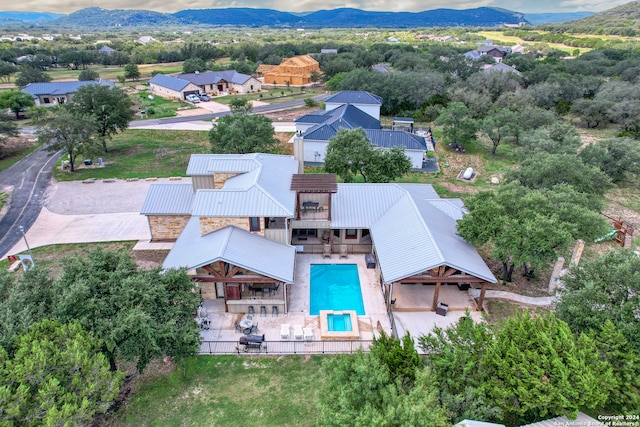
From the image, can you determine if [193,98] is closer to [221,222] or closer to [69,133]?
[69,133]

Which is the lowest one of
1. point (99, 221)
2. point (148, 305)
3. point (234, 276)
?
point (99, 221)

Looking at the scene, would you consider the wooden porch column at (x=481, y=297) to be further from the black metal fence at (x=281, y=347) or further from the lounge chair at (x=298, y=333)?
the lounge chair at (x=298, y=333)

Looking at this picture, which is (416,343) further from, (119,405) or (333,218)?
(119,405)

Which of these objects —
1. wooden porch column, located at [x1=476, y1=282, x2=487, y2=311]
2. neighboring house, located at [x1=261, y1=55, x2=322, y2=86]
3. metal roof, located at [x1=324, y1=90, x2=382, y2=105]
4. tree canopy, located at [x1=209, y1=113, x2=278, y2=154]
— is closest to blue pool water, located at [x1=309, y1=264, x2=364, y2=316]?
wooden porch column, located at [x1=476, y1=282, x2=487, y2=311]

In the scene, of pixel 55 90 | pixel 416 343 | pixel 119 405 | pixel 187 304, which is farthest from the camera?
pixel 55 90

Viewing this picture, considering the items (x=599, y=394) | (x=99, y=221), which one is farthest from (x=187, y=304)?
(x=99, y=221)

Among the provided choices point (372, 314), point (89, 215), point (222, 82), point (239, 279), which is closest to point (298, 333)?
point (239, 279)
